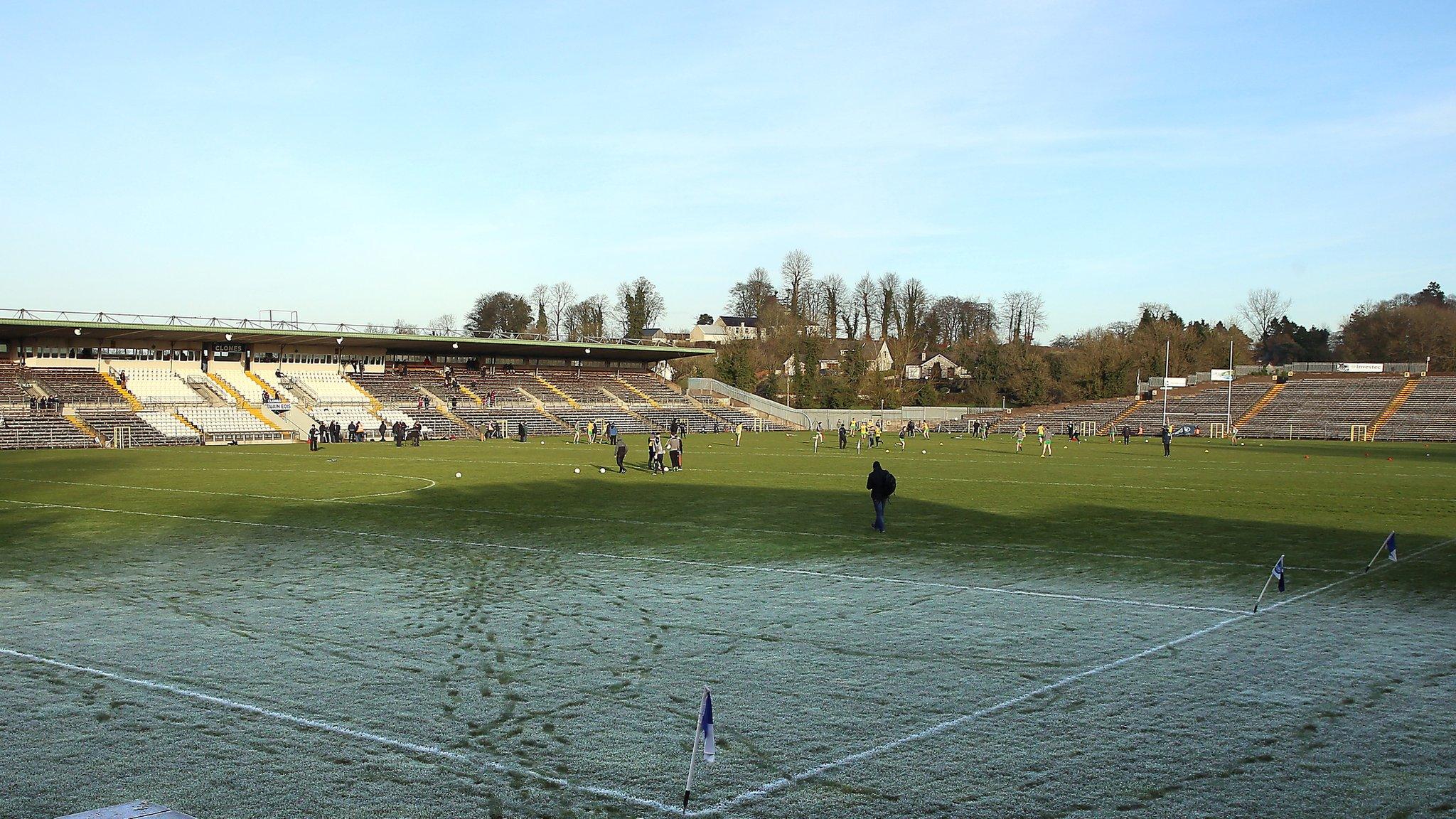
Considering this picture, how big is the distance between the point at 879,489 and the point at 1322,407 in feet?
215

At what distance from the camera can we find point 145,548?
57.7 ft

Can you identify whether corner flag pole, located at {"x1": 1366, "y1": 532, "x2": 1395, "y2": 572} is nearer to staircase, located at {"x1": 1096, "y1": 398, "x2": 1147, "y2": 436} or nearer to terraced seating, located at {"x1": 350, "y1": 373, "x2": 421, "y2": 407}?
staircase, located at {"x1": 1096, "y1": 398, "x2": 1147, "y2": 436}

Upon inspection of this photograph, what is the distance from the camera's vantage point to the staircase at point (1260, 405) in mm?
73188

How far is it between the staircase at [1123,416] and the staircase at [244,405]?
53661 millimetres

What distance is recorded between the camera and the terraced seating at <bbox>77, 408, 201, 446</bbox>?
172 feet

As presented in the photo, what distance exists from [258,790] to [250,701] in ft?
7.23

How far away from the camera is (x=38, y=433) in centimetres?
5041

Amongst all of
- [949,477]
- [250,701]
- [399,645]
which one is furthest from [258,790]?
[949,477]

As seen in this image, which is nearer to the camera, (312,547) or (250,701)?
(250,701)

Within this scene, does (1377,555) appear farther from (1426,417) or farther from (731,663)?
(1426,417)

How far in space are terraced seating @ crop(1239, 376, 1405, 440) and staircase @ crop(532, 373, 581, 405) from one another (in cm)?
4513

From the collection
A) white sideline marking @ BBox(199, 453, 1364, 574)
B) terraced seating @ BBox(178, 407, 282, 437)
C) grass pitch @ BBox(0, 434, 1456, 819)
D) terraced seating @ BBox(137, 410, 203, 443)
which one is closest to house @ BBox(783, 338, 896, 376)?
terraced seating @ BBox(178, 407, 282, 437)

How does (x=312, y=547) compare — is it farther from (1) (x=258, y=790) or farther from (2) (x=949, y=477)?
(2) (x=949, y=477)

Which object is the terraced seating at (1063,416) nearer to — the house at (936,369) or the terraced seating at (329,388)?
the house at (936,369)
